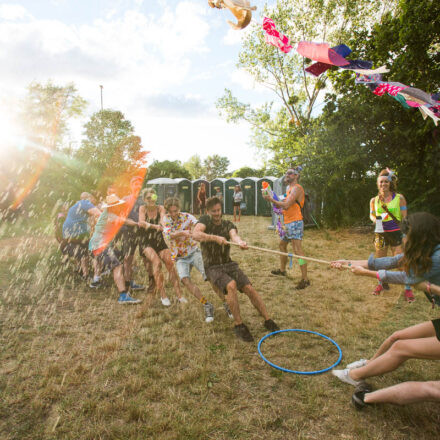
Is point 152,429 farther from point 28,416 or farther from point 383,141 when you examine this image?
point 383,141

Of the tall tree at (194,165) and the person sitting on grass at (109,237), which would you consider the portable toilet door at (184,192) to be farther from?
the tall tree at (194,165)

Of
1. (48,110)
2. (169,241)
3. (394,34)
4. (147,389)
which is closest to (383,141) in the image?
(394,34)

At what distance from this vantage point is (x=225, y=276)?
394 cm

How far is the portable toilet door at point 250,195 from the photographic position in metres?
20.0

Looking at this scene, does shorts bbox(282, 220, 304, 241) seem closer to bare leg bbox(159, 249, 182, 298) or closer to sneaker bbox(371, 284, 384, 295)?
sneaker bbox(371, 284, 384, 295)

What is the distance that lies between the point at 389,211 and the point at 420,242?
2.99 m

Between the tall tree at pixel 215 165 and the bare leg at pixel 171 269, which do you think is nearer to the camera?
the bare leg at pixel 171 269

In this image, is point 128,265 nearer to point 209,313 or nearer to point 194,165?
point 209,313

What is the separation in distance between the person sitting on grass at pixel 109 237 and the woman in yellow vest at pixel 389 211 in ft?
13.5

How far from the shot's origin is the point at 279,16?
19547 mm

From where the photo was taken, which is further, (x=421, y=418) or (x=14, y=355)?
(x=14, y=355)

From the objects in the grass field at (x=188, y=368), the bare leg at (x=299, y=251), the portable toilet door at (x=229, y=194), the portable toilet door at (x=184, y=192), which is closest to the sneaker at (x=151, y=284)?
the grass field at (x=188, y=368)

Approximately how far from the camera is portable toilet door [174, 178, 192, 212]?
21750mm

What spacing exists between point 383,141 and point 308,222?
4367 mm
